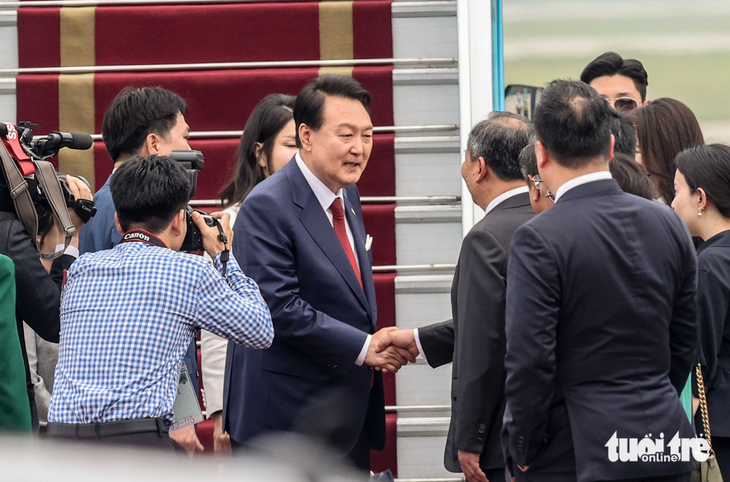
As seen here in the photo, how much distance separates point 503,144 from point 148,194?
3.45 feet

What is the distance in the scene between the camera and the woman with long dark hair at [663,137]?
3.27 meters

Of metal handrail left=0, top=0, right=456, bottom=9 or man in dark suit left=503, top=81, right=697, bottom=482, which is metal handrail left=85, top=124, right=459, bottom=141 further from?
man in dark suit left=503, top=81, right=697, bottom=482

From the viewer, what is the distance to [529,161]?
242 centimetres

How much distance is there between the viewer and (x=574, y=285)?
2.00 m

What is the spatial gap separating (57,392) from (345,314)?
0.94 metres

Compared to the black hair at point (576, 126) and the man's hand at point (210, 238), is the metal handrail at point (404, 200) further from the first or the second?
the black hair at point (576, 126)

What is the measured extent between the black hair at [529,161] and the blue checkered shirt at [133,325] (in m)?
0.87

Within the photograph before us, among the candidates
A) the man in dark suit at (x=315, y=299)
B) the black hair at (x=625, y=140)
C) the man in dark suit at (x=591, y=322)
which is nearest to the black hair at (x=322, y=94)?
the man in dark suit at (x=315, y=299)

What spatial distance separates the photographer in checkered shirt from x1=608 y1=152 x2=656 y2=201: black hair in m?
1.03

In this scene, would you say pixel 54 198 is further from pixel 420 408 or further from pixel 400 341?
pixel 420 408

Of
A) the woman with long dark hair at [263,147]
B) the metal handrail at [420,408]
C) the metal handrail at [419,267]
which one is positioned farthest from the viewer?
the metal handrail at [419,267]

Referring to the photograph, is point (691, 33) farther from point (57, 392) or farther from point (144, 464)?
point (144, 464)

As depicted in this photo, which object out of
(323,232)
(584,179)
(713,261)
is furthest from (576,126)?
(323,232)

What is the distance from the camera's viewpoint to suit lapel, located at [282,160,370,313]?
276 cm
